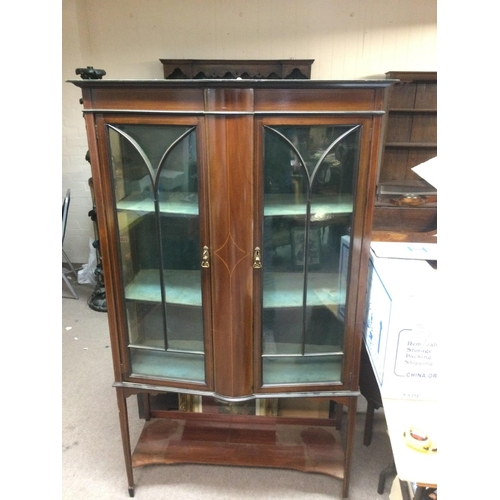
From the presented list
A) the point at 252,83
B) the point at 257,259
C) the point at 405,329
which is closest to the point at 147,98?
the point at 252,83

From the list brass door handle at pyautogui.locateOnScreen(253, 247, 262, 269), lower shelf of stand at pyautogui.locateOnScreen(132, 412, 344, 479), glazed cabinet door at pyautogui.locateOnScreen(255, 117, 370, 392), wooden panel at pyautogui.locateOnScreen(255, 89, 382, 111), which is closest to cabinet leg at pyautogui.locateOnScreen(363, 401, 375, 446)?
lower shelf of stand at pyautogui.locateOnScreen(132, 412, 344, 479)

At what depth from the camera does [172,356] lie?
141 centimetres

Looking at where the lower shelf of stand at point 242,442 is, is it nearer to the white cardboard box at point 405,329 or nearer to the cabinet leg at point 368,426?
the cabinet leg at point 368,426

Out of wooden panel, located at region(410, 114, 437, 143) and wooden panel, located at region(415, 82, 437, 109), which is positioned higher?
wooden panel, located at region(415, 82, 437, 109)

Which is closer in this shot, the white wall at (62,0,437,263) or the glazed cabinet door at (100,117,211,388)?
the glazed cabinet door at (100,117,211,388)

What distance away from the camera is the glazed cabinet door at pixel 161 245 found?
1.14 metres

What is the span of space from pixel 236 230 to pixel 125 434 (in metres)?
0.94

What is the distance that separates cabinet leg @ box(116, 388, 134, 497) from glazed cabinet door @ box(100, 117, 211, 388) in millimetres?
111

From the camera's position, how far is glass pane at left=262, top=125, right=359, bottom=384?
1132 mm

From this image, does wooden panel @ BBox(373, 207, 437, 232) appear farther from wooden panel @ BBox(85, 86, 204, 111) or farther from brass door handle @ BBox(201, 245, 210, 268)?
wooden panel @ BBox(85, 86, 204, 111)

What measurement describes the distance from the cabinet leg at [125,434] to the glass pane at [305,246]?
542 millimetres
